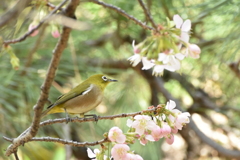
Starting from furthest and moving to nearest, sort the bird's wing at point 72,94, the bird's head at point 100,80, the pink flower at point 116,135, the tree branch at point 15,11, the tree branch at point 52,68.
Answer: the bird's head at point 100,80
the bird's wing at point 72,94
the pink flower at point 116,135
the tree branch at point 52,68
the tree branch at point 15,11

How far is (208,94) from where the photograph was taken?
4.61ft

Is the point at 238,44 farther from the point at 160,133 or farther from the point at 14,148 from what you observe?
the point at 14,148

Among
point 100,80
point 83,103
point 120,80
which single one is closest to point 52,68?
point 83,103

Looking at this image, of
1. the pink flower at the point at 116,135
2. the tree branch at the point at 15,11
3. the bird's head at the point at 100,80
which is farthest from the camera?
the bird's head at the point at 100,80

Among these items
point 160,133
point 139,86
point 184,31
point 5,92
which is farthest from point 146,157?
point 184,31

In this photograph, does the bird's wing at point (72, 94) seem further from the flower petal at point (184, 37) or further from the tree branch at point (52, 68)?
the flower petal at point (184, 37)

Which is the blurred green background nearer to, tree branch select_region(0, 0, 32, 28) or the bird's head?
the bird's head

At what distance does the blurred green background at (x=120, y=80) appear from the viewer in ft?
3.53

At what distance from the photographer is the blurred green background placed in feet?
3.53

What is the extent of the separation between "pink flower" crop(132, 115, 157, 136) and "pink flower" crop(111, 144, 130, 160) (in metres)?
0.03

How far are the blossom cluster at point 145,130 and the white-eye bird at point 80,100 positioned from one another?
310 millimetres

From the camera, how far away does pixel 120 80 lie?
142 centimetres

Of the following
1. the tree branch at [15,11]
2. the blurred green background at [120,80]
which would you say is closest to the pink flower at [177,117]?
the tree branch at [15,11]

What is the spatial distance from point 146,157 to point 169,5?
1.76 feet
